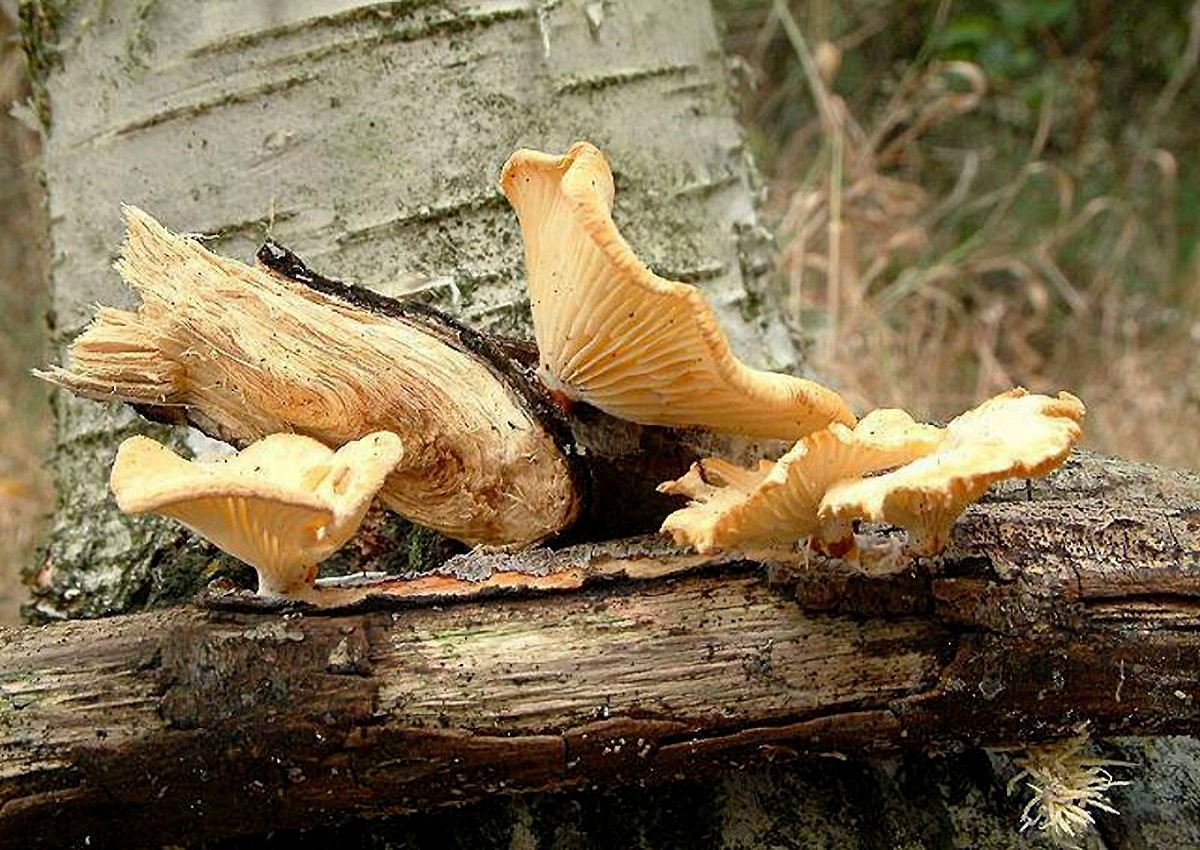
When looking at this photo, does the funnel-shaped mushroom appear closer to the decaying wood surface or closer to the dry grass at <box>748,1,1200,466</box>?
the decaying wood surface

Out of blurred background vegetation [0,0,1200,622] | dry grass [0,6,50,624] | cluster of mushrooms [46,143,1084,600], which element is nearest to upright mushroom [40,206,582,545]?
cluster of mushrooms [46,143,1084,600]

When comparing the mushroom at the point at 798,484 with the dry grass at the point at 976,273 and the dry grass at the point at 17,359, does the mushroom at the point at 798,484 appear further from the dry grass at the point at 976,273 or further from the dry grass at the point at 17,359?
the dry grass at the point at 17,359

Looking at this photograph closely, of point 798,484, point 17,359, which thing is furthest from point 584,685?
point 17,359

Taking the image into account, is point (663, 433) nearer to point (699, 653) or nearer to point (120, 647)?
point (699, 653)

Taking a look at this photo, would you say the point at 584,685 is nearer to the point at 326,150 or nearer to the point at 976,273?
the point at 326,150

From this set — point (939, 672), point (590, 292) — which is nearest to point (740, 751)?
point (939, 672)

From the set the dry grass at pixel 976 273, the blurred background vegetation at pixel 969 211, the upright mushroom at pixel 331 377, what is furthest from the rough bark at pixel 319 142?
the blurred background vegetation at pixel 969 211
